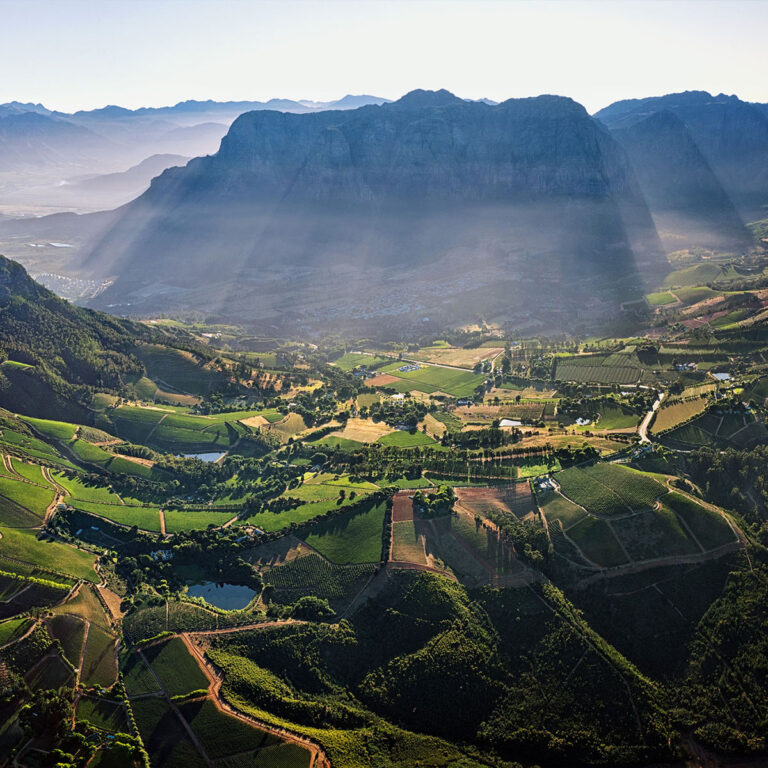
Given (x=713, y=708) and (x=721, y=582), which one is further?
(x=721, y=582)

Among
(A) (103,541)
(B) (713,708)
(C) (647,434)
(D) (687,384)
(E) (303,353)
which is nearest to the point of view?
(B) (713,708)

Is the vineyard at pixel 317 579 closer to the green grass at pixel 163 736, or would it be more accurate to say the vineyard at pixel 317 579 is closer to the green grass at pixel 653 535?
the green grass at pixel 163 736

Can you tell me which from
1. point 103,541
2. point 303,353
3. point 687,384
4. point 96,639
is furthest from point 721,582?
point 303,353

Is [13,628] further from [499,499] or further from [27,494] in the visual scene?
[499,499]

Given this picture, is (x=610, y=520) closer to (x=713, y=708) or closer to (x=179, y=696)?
(x=713, y=708)

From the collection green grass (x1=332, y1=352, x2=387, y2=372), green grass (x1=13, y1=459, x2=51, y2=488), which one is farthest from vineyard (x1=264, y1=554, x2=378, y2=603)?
green grass (x1=332, y1=352, x2=387, y2=372)

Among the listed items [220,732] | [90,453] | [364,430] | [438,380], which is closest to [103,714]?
[220,732]

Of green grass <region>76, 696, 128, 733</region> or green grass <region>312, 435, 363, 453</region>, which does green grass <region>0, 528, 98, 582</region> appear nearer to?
green grass <region>76, 696, 128, 733</region>
